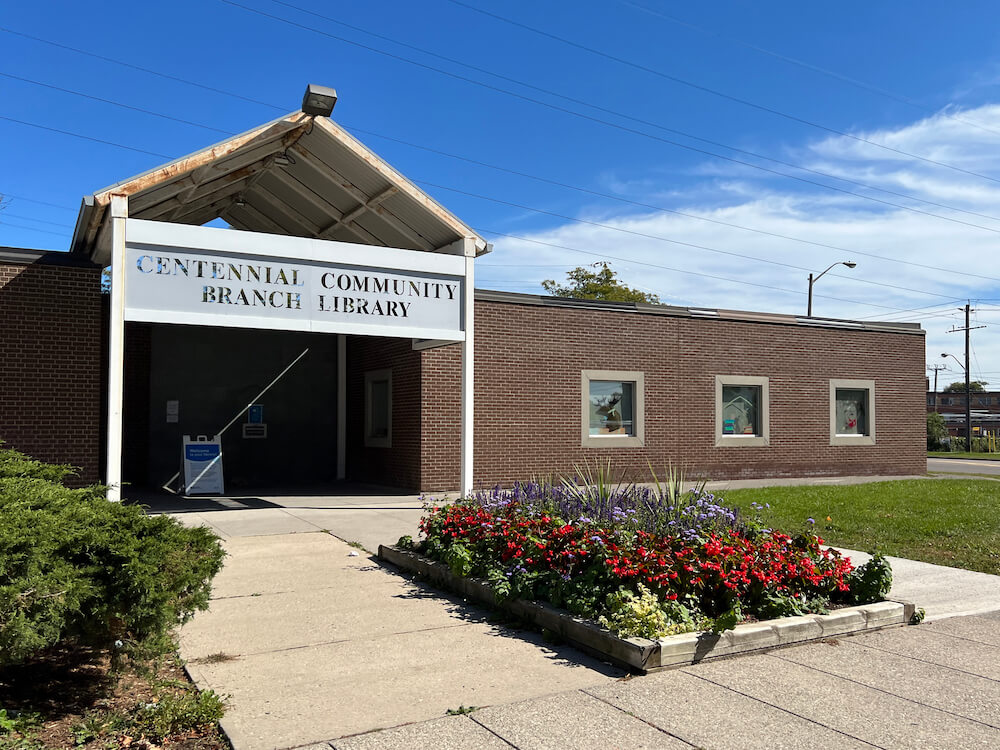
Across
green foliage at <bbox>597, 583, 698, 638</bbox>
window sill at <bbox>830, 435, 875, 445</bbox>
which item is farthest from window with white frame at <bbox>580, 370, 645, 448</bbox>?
green foliage at <bbox>597, 583, 698, 638</bbox>

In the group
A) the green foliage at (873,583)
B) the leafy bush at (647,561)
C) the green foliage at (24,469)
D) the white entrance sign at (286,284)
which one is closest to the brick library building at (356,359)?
the white entrance sign at (286,284)

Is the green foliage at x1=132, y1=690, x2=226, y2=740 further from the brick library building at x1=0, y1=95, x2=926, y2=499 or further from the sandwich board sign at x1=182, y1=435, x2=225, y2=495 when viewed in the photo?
the sandwich board sign at x1=182, y1=435, x2=225, y2=495

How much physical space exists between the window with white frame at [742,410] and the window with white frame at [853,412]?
7.36ft

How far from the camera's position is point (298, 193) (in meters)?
14.9

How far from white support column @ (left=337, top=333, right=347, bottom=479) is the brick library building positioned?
0.03 metres

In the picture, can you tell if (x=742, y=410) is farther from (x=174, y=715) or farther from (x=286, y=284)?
(x=174, y=715)

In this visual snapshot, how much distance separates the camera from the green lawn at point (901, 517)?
33.9 feet

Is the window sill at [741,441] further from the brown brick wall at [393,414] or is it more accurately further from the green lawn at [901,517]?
the brown brick wall at [393,414]

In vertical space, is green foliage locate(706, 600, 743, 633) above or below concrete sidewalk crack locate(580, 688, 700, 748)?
above

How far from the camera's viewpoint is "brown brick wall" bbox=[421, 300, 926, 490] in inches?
656

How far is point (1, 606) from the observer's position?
3773 mm

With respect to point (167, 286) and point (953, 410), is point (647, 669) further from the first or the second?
point (953, 410)

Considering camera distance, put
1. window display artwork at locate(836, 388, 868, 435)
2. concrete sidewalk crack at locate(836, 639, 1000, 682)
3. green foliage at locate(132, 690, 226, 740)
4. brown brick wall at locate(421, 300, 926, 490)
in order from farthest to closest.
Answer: window display artwork at locate(836, 388, 868, 435), brown brick wall at locate(421, 300, 926, 490), concrete sidewalk crack at locate(836, 639, 1000, 682), green foliage at locate(132, 690, 226, 740)

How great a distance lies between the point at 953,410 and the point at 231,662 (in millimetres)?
131075
